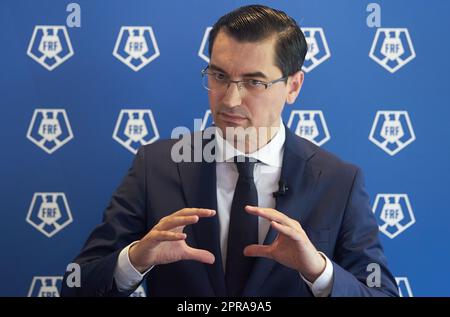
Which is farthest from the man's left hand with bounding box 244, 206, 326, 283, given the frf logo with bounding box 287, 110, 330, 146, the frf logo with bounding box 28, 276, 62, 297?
the frf logo with bounding box 28, 276, 62, 297

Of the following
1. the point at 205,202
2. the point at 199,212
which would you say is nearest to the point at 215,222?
the point at 205,202

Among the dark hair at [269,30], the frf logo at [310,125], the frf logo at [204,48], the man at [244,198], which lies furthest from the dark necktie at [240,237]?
the frf logo at [204,48]

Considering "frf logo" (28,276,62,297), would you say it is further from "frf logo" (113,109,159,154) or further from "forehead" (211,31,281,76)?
"forehead" (211,31,281,76)

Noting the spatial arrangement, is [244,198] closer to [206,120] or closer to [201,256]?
[201,256]

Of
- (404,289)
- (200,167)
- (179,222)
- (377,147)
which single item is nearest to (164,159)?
(200,167)

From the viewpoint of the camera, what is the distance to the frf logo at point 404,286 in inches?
85.4

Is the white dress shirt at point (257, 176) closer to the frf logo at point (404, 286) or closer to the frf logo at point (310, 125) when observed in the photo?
the frf logo at point (310, 125)

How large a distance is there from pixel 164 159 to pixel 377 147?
814mm

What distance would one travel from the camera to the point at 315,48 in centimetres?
211

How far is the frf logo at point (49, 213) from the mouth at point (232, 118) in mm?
741

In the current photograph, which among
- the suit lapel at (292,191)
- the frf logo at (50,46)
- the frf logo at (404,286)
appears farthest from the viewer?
the frf logo at (404,286)
